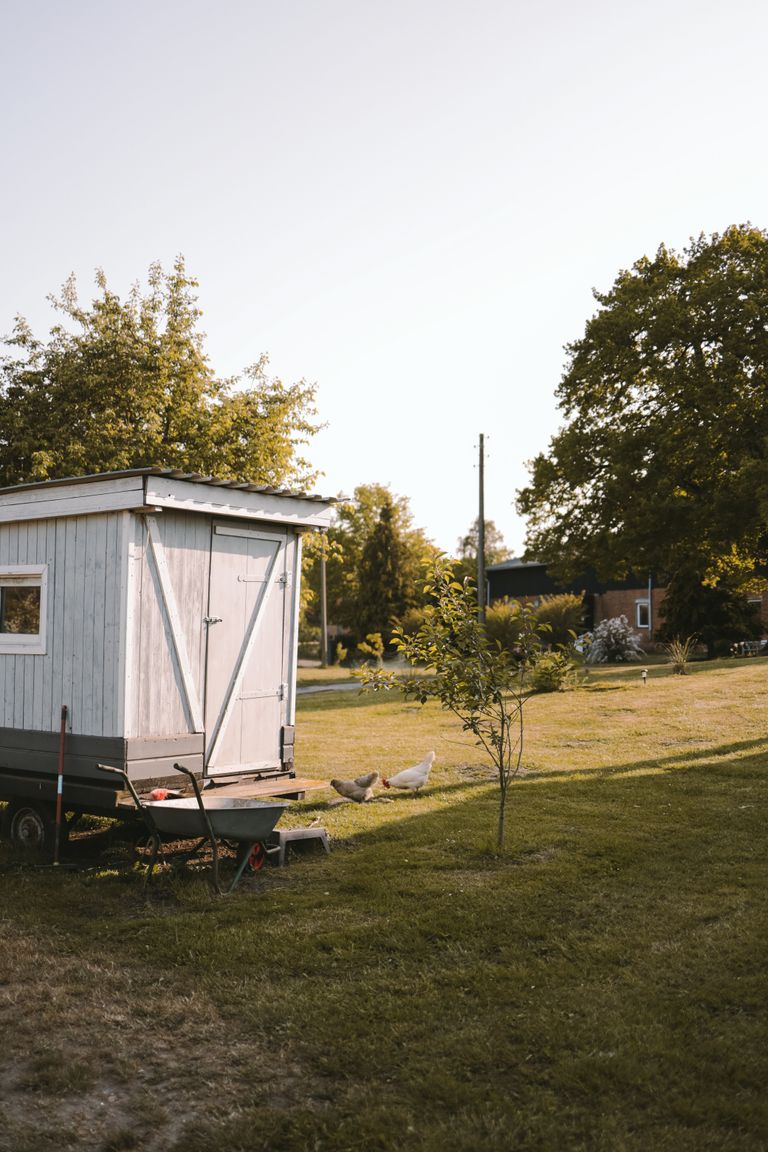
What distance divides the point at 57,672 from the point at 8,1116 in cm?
504

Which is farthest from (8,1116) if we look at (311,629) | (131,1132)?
(311,629)

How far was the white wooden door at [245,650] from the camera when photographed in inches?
348

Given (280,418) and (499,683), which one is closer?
(499,683)

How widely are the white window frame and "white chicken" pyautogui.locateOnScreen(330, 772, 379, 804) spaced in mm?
3241

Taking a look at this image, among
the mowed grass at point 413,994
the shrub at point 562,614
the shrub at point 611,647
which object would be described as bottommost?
the mowed grass at point 413,994

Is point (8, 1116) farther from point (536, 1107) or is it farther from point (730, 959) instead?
point (730, 959)

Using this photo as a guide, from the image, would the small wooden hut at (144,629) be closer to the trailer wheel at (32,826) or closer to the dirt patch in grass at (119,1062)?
the trailer wheel at (32,826)

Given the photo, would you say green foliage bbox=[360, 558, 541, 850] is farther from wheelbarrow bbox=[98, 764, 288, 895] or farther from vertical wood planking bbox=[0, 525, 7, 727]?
vertical wood planking bbox=[0, 525, 7, 727]

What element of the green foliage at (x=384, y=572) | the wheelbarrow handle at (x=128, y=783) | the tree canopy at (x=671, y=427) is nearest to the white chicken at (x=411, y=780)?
the wheelbarrow handle at (x=128, y=783)

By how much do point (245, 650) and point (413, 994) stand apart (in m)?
4.51

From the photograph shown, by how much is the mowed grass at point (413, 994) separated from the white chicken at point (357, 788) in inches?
15.0

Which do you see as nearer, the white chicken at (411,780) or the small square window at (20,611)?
the small square window at (20,611)

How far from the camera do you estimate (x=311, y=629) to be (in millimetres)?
61281

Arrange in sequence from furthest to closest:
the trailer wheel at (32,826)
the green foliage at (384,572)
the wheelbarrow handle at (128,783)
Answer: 1. the green foliage at (384,572)
2. the trailer wheel at (32,826)
3. the wheelbarrow handle at (128,783)
